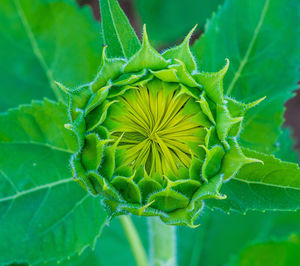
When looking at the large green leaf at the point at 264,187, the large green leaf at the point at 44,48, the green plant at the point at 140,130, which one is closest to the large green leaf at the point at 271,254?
the green plant at the point at 140,130

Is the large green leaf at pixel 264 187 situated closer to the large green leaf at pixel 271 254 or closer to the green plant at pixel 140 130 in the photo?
the green plant at pixel 140 130

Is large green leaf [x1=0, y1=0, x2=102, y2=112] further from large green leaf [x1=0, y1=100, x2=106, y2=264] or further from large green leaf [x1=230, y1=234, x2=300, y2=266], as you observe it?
large green leaf [x1=230, y1=234, x2=300, y2=266]

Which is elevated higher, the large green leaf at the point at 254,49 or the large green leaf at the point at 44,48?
the large green leaf at the point at 44,48

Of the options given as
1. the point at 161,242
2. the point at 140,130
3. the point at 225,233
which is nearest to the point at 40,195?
the point at 161,242

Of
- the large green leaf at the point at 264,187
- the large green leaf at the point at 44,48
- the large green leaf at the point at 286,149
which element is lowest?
the large green leaf at the point at 264,187

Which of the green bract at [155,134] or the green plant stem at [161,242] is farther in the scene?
the green plant stem at [161,242]

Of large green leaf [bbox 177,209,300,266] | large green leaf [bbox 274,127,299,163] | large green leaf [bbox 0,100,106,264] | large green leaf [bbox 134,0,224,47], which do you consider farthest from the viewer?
large green leaf [bbox 134,0,224,47]

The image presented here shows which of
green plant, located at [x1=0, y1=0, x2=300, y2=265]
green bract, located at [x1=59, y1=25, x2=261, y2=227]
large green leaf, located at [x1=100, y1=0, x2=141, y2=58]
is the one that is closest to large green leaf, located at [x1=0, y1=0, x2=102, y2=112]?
green plant, located at [x1=0, y1=0, x2=300, y2=265]
